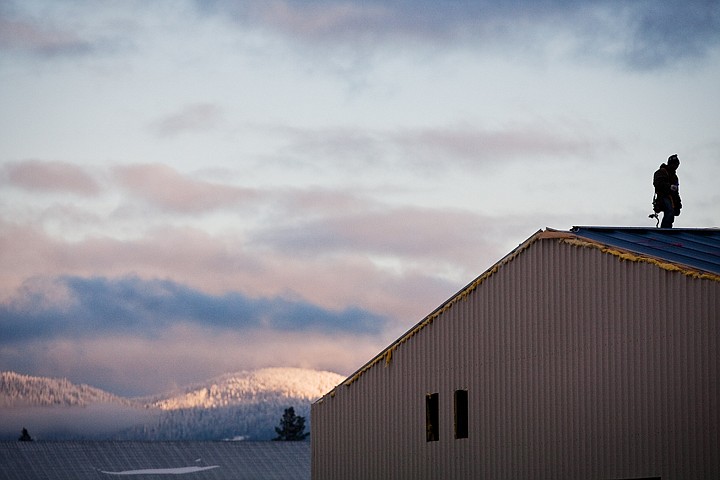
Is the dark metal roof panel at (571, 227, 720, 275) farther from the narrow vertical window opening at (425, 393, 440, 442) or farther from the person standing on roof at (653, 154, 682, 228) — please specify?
the narrow vertical window opening at (425, 393, 440, 442)

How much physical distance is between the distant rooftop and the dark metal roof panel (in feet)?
152

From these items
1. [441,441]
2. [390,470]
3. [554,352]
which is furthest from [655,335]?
[390,470]

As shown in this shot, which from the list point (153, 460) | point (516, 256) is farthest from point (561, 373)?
point (153, 460)

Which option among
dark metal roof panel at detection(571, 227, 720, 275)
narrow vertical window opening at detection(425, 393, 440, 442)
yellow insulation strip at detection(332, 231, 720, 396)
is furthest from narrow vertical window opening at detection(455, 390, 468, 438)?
dark metal roof panel at detection(571, 227, 720, 275)

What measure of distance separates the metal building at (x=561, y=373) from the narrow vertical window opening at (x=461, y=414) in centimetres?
4

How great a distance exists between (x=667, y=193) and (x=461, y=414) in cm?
1029

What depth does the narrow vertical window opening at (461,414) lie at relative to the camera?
41.7 m

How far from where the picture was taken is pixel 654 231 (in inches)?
1649

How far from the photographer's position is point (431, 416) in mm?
43344

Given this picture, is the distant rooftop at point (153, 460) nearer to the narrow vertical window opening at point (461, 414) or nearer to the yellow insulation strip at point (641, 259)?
the narrow vertical window opening at point (461, 414)

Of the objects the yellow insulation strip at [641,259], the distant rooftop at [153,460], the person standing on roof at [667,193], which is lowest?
the distant rooftop at [153,460]

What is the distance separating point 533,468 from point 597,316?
4884 millimetres

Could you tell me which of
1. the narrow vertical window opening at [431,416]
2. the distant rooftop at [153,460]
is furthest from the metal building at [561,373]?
the distant rooftop at [153,460]

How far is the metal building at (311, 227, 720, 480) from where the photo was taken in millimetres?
32906
